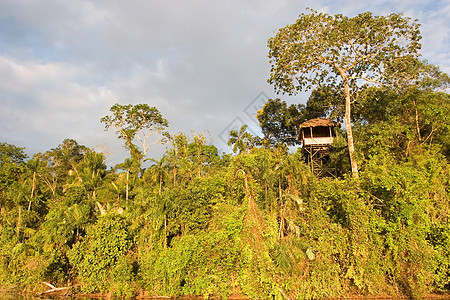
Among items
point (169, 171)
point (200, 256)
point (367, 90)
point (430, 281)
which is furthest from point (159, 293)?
point (367, 90)

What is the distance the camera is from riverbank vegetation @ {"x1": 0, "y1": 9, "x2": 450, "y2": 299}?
53.1ft

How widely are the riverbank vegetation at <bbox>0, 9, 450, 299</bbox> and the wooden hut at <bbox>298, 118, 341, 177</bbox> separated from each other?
0.86 m

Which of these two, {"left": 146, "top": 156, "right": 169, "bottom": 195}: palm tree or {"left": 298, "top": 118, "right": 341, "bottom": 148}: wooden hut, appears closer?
{"left": 298, "top": 118, "right": 341, "bottom": 148}: wooden hut

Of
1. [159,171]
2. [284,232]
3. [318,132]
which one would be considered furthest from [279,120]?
[284,232]

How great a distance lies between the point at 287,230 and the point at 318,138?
937cm

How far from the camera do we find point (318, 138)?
2416 centimetres

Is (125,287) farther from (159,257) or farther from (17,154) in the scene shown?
(17,154)

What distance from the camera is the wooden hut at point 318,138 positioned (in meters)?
23.8

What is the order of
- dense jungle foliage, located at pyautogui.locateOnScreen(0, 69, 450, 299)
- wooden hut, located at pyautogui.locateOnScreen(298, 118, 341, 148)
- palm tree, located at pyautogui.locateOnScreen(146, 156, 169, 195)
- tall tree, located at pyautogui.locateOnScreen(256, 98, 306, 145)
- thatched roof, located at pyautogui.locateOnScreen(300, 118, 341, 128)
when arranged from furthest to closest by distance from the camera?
tall tree, located at pyautogui.locateOnScreen(256, 98, 306, 145)
palm tree, located at pyautogui.locateOnScreen(146, 156, 169, 195)
wooden hut, located at pyautogui.locateOnScreen(298, 118, 341, 148)
thatched roof, located at pyautogui.locateOnScreen(300, 118, 341, 128)
dense jungle foliage, located at pyautogui.locateOnScreen(0, 69, 450, 299)

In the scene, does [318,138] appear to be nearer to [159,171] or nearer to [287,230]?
[287,230]

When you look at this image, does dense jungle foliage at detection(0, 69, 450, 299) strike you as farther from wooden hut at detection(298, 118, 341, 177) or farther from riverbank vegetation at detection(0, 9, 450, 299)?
wooden hut at detection(298, 118, 341, 177)

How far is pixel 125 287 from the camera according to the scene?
1861cm

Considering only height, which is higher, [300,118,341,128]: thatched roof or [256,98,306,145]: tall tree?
[256,98,306,145]: tall tree

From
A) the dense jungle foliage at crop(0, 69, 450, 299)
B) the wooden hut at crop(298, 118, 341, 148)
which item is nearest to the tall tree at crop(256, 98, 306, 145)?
the wooden hut at crop(298, 118, 341, 148)
